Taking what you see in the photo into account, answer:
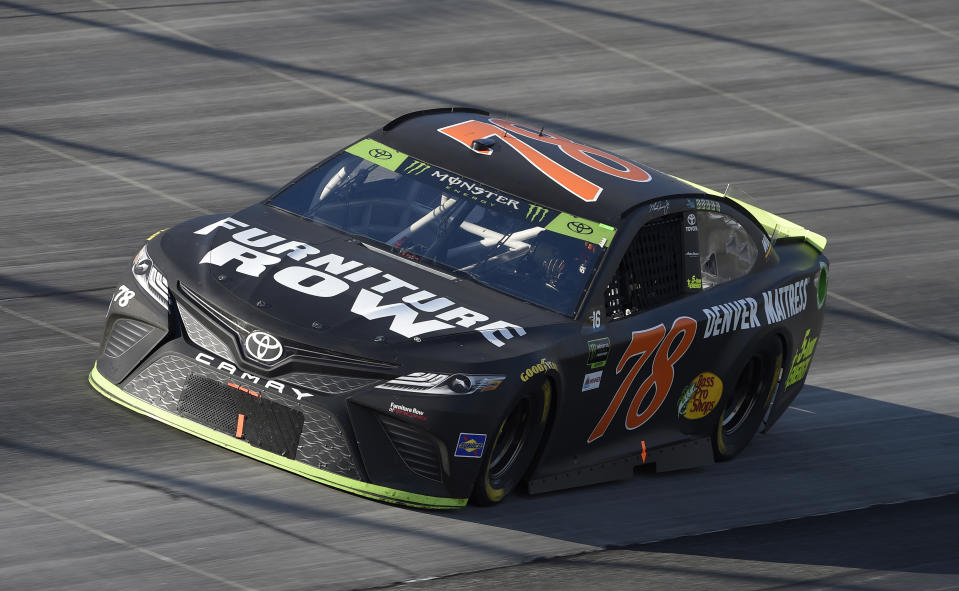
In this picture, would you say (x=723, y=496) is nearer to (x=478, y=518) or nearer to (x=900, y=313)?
(x=478, y=518)

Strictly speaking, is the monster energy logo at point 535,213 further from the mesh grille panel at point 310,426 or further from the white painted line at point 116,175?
the white painted line at point 116,175

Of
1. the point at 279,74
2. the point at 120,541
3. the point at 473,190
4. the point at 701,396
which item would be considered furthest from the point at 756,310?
the point at 279,74

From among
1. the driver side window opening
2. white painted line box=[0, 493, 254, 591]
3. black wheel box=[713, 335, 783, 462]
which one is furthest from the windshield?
white painted line box=[0, 493, 254, 591]

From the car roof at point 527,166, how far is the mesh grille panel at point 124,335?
1.79 meters

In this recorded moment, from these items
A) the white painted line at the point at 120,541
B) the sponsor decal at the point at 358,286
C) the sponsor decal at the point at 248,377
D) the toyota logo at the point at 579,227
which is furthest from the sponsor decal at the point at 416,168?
the white painted line at the point at 120,541

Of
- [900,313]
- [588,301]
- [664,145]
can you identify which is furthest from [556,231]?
[664,145]

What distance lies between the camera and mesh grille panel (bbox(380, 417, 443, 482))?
6.88 meters

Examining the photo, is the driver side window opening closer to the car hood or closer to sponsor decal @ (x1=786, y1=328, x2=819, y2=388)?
the car hood

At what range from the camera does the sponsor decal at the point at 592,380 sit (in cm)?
747

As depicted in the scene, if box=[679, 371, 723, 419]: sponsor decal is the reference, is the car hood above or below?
above

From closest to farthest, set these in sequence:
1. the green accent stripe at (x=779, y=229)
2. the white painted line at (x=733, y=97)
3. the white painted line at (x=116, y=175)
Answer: the green accent stripe at (x=779, y=229) < the white painted line at (x=116, y=175) < the white painted line at (x=733, y=97)

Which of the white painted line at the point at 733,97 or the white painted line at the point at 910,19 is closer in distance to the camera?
the white painted line at the point at 733,97

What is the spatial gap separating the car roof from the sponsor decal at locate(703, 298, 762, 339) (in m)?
0.64

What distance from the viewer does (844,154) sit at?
15.1 meters
